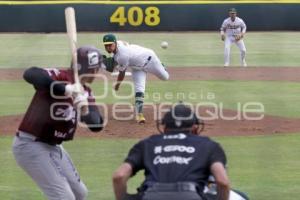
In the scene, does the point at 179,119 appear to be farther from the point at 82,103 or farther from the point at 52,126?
the point at 52,126

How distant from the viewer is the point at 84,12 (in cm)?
3412

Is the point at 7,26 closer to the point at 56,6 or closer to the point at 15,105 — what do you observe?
the point at 56,6

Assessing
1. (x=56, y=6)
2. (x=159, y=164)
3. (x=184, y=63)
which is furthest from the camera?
(x=56, y=6)

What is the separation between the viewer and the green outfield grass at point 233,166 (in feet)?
26.7

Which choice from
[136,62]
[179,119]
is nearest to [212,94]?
[136,62]

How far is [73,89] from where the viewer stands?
17.9ft

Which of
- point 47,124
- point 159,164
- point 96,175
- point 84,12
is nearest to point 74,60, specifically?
point 47,124

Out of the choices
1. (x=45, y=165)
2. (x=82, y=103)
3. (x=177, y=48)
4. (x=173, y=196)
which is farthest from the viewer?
(x=177, y=48)

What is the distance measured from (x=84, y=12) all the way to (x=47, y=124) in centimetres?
2856

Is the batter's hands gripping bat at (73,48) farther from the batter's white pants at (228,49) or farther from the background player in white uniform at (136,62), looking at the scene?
the batter's white pants at (228,49)

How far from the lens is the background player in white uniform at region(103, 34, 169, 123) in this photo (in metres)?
12.7

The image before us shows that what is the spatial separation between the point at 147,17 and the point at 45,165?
29341 millimetres

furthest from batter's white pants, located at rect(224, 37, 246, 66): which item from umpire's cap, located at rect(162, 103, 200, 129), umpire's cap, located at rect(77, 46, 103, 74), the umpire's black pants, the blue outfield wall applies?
the umpire's black pants

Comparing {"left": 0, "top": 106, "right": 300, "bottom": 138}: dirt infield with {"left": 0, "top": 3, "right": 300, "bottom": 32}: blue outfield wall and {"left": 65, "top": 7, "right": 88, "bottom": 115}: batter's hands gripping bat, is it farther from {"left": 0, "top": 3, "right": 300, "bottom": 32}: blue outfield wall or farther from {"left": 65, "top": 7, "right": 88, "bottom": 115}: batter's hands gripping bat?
{"left": 0, "top": 3, "right": 300, "bottom": 32}: blue outfield wall
